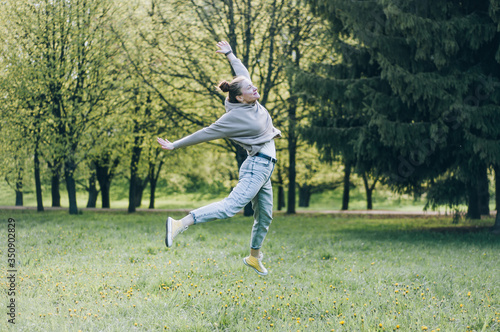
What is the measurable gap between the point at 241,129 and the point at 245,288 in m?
2.26

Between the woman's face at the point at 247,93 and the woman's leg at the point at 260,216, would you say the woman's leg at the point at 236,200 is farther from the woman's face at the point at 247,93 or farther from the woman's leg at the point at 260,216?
the woman's face at the point at 247,93

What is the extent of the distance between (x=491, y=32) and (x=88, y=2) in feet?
47.7

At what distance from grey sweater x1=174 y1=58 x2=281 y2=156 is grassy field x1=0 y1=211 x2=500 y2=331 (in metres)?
1.81

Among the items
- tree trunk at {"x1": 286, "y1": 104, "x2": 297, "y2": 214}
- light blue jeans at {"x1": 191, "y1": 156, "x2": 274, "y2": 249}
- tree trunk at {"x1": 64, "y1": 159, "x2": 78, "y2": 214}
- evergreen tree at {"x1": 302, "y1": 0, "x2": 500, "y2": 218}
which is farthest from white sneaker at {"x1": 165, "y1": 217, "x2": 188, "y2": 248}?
tree trunk at {"x1": 64, "y1": 159, "x2": 78, "y2": 214}

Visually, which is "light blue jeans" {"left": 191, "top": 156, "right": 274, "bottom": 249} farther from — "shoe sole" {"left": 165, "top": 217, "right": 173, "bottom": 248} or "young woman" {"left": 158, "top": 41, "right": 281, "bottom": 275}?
"shoe sole" {"left": 165, "top": 217, "right": 173, "bottom": 248}

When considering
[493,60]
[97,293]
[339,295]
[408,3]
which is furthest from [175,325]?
[493,60]

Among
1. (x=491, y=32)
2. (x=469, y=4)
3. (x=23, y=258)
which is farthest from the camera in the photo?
(x=469, y=4)

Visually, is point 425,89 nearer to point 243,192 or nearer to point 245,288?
point 245,288

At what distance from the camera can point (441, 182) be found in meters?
13.2

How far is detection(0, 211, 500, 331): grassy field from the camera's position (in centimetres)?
471

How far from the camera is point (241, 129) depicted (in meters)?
4.70

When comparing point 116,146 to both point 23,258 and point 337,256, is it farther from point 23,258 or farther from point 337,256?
point 337,256

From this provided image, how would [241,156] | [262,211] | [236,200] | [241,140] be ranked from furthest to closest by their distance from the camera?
[241,156] → [262,211] → [241,140] → [236,200]

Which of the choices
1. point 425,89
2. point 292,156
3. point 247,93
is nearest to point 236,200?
point 247,93
